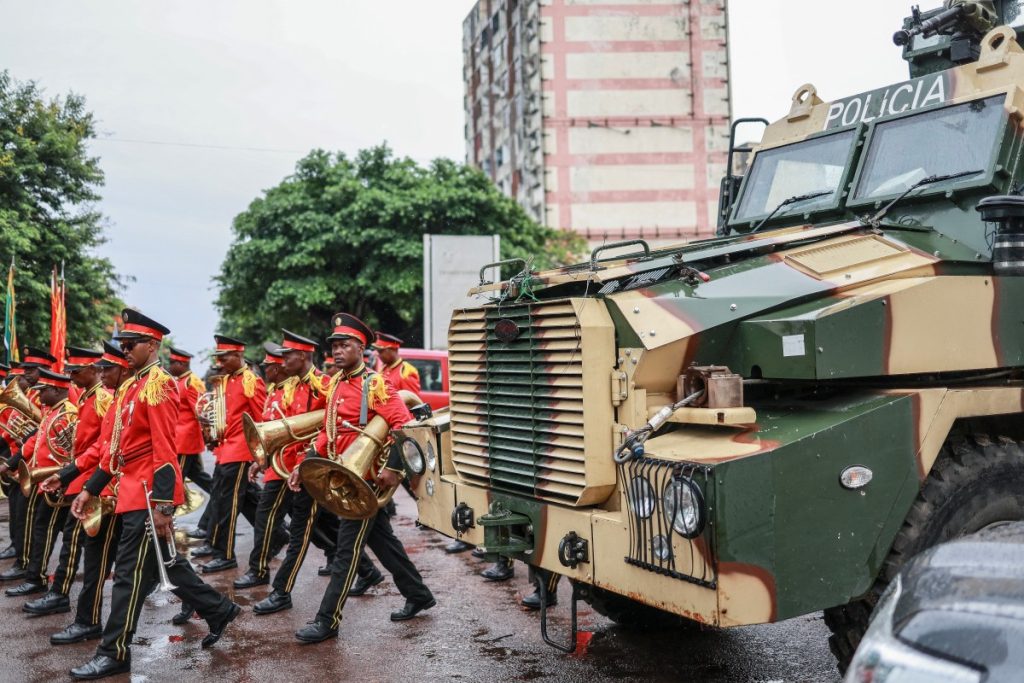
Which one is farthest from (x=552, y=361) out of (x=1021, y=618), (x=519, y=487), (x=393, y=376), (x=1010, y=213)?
(x=393, y=376)

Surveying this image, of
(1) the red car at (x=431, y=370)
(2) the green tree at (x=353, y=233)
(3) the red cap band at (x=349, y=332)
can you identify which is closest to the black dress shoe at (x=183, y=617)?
(3) the red cap band at (x=349, y=332)

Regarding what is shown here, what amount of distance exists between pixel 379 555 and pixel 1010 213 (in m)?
3.99

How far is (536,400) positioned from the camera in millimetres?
4285

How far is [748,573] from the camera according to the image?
3.41m

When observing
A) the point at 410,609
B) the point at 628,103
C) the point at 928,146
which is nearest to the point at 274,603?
the point at 410,609

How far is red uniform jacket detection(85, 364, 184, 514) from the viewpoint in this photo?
5.41m

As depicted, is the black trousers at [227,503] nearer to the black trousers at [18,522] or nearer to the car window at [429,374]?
the black trousers at [18,522]

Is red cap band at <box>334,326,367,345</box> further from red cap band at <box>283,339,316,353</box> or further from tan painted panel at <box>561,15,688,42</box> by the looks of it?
tan painted panel at <box>561,15,688,42</box>

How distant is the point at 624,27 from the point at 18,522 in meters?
30.2

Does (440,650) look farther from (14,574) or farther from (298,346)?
(14,574)

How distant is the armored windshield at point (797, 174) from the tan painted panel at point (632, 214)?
2823 cm

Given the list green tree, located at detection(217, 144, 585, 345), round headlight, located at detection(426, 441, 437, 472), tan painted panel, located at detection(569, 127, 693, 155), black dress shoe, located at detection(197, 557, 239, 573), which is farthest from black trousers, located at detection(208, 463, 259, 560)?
tan painted panel, located at detection(569, 127, 693, 155)

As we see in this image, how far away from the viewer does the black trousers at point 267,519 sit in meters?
7.24

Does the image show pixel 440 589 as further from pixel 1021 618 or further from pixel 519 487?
pixel 1021 618
